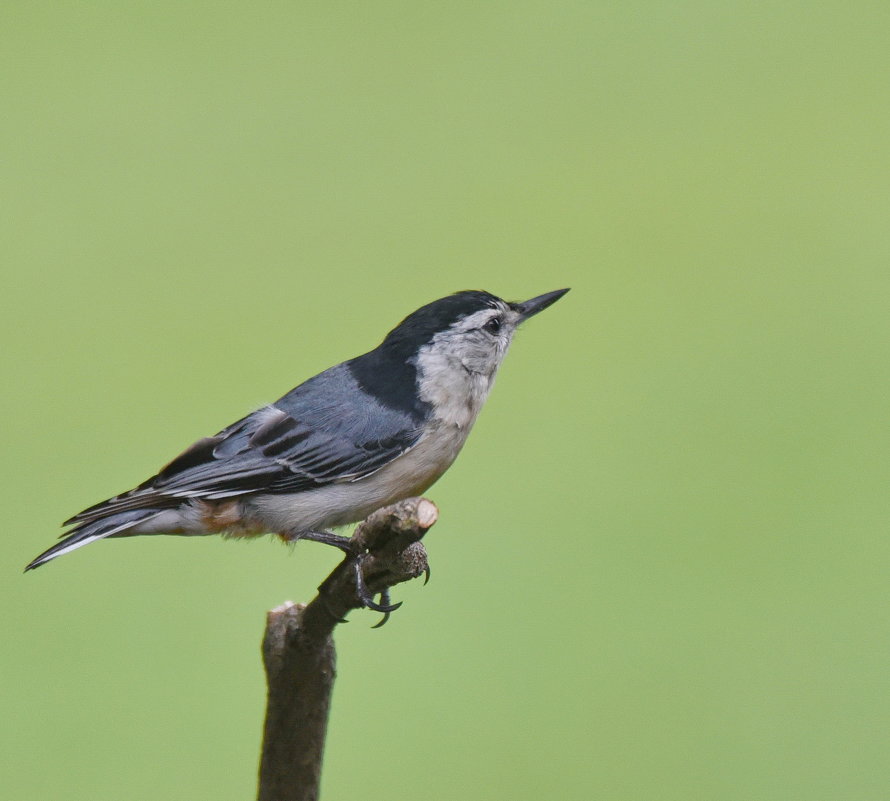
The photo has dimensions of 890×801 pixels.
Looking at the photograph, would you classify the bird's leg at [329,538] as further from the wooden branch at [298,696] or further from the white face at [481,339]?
Result: the white face at [481,339]

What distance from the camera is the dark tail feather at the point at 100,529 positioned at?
1.76 meters

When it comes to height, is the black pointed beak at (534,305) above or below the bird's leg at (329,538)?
above

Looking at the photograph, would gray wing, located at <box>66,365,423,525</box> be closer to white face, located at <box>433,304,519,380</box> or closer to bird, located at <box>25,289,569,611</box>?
bird, located at <box>25,289,569,611</box>

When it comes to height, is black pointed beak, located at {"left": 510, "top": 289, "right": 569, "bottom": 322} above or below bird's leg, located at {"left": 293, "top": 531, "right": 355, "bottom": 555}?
above

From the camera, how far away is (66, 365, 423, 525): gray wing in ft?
6.13

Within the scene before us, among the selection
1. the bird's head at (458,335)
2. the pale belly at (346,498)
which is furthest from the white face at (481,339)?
the pale belly at (346,498)

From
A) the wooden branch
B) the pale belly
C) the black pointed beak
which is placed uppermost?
the black pointed beak

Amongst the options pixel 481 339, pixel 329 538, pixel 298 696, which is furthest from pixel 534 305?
pixel 298 696

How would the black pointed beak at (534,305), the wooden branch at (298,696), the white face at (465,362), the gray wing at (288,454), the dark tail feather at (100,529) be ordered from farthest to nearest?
the black pointed beak at (534,305)
the white face at (465,362)
the gray wing at (288,454)
the dark tail feather at (100,529)
the wooden branch at (298,696)

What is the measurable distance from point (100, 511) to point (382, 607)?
52 cm

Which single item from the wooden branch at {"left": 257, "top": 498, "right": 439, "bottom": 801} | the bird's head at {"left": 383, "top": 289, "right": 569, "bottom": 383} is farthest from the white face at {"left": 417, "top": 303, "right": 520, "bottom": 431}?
the wooden branch at {"left": 257, "top": 498, "right": 439, "bottom": 801}

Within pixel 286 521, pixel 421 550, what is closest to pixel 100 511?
pixel 286 521

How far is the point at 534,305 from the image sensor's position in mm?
2217

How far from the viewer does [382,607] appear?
5.54 feet
